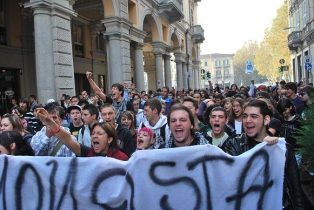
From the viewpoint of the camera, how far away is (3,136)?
394 centimetres

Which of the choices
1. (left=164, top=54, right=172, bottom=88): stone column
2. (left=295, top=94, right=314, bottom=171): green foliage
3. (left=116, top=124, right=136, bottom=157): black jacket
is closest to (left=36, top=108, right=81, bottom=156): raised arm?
(left=116, top=124, right=136, bottom=157): black jacket

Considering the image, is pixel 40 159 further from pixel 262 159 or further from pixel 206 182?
pixel 262 159

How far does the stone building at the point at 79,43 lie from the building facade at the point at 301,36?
10403 millimetres

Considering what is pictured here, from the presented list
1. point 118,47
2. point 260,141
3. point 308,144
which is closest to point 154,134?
point 260,141

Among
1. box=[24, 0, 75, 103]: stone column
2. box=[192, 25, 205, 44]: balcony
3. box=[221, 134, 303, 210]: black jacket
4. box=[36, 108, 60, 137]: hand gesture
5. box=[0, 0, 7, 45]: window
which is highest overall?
box=[192, 25, 205, 44]: balcony

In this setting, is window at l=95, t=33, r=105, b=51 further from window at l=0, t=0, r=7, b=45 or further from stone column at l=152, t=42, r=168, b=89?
window at l=0, t=0, r=7, b=45

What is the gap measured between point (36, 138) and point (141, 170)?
1687 millimetres

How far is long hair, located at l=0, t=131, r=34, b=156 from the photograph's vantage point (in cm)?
390

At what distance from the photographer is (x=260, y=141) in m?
3.59

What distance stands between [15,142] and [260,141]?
2.28 m

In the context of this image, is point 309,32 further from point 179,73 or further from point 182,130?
point 182,130

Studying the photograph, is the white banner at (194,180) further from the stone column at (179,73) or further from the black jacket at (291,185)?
the stone column at (179,73)

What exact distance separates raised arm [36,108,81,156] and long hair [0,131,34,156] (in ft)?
0.93

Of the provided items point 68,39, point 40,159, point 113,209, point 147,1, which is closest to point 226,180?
point 113,209
